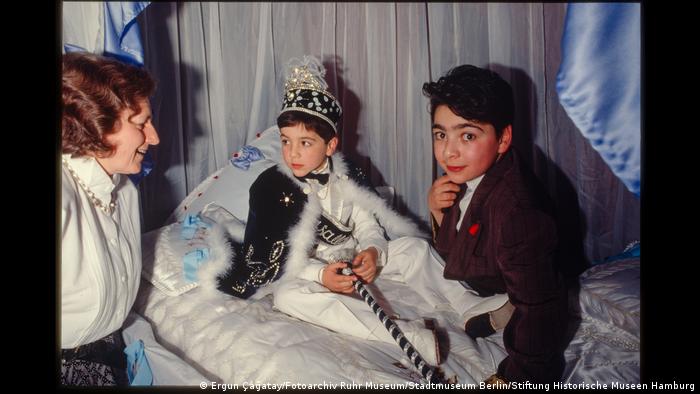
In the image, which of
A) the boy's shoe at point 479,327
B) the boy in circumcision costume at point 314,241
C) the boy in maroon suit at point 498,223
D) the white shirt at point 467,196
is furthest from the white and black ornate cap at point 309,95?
the boy's shoe at point 479,327

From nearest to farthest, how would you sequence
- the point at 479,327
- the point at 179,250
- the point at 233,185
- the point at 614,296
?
the point at 479,327 < the point at 614,296 < the point at 179,250 < the point at 233,185

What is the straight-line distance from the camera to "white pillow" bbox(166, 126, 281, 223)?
161 cm

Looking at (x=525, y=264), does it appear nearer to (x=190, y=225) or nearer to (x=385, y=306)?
(x=385, y=306)

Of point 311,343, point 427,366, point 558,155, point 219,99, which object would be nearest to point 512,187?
point 427,366

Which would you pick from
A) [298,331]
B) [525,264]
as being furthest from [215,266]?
[525,264]

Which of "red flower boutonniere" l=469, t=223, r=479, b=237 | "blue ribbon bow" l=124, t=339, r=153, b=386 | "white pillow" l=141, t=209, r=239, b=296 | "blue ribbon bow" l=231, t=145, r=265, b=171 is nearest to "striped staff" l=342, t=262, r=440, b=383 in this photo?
"red flower boutonniere" l=469, t=223, r=479, b=237

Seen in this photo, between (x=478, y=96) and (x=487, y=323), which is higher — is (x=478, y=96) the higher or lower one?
the higher one

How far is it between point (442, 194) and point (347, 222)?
335 millimetres

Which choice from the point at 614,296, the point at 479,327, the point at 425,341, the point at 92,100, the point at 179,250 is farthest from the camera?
the point at 179,250

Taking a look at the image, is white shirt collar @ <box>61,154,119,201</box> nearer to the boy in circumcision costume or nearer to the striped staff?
the boy in circumcision costume

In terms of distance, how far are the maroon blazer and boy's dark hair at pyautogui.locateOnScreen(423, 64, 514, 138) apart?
96 millimetres

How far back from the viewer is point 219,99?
5.54 ft

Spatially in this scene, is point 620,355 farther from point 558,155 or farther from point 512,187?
point 558,155

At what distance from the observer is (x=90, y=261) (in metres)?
1.00
